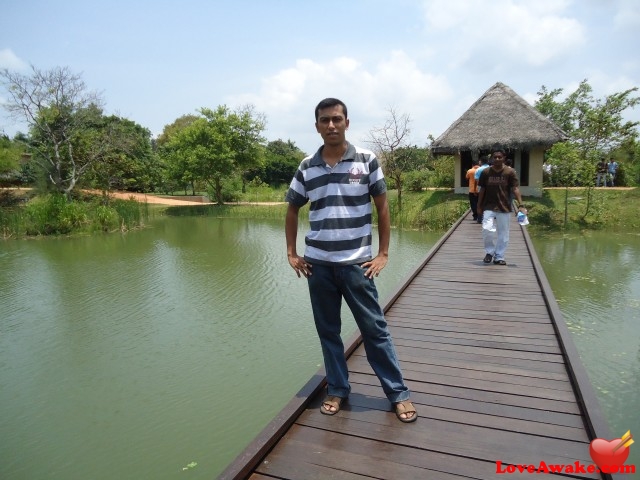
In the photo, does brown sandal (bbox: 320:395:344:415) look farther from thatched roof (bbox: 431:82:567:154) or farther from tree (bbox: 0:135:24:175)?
tree (bbox: 0:135:24:175)

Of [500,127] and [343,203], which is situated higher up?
[500,127]

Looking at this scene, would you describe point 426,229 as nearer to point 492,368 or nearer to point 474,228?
point 474,228

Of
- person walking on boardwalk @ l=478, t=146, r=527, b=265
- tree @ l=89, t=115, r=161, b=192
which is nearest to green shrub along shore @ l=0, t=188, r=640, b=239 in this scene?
tree @ l=89, t=115, r=161, b=192

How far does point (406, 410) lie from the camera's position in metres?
1.99

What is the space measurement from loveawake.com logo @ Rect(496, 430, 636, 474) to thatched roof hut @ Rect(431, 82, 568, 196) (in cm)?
1295

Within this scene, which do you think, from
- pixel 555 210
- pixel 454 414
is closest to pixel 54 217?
pixel 454 414

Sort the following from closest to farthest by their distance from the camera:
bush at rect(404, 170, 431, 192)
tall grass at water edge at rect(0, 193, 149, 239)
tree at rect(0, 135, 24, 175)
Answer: tall grass at water edge at rect(0, 193, 149, 239)
bush at rect(404, 170, 431, 192)
tree at rect(0, 135, 24, 175)

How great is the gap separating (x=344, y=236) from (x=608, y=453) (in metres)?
1.25

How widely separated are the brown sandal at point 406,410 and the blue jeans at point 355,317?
0.9 inches

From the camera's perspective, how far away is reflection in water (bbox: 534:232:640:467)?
3492 mm

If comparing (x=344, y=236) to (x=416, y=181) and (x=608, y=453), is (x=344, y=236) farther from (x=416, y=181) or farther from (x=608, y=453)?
(x=416, y=181)

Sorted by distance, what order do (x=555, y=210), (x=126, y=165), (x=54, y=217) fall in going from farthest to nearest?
(x=126, y=165), (x=54, y=217), (x=555, y=210)

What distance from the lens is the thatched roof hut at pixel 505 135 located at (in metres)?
13.1

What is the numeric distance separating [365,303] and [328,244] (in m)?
0.32
